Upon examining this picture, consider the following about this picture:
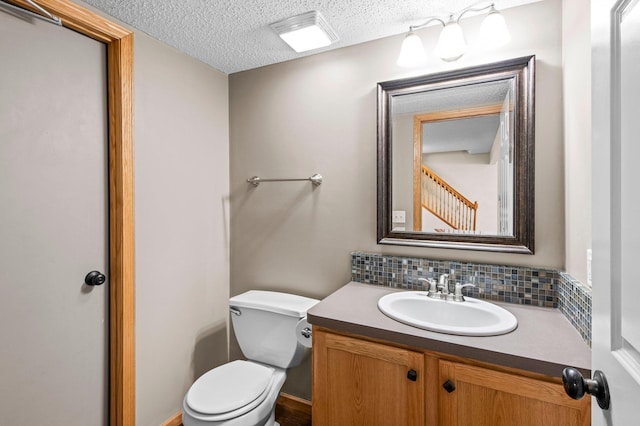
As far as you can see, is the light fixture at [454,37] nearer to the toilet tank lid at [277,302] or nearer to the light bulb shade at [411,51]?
the light bulb shade at [411,51]

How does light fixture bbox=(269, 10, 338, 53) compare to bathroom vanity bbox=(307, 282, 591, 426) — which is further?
light fixture bbox=(269, 10, 338, 53)

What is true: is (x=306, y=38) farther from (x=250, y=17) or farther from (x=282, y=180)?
(x=282, y=180)

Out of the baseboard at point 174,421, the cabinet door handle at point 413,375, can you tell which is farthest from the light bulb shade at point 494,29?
the baseboard at point 174,421

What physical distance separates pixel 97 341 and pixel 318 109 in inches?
66.9

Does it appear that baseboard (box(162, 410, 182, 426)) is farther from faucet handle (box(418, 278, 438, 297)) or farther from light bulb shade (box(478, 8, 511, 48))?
light bulb shade (box(478, 8, 511, 48))

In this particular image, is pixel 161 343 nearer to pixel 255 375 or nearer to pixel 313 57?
pixel 255 375

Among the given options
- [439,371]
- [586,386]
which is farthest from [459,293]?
[586,386]

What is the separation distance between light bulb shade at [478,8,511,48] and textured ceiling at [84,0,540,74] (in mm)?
121

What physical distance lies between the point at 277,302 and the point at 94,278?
0.90 meters

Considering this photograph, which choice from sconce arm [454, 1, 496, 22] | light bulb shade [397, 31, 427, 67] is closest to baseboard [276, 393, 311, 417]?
light bulb shade [397, 31, 427, 67]

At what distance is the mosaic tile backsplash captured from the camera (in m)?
1.13

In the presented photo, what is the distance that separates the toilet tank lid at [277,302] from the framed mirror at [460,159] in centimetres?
56

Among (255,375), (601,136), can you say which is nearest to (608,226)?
(601,136)

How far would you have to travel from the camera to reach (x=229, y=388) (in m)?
1.45
